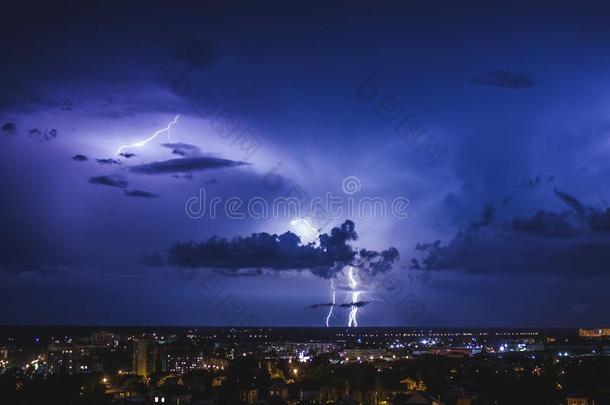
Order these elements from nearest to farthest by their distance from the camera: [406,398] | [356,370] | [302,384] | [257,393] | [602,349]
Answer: [406,398] < [257,393] < [302,384] < [356,370] < [602,349]

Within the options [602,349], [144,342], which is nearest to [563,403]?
[144,342]

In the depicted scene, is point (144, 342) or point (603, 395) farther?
point (144, 342)

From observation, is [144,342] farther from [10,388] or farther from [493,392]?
[493,392]

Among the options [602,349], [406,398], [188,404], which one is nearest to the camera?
[406,398]

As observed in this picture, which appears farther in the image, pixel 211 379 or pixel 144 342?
pixel 144 342

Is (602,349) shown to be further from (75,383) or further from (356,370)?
(75,383)

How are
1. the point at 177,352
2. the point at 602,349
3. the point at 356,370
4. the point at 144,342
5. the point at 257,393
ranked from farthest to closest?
the point at 602,349 → the point at 177,352 → the point at 144,342 → the point at 356,370 → the point at 257,393

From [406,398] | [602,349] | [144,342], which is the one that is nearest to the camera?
[406,398]

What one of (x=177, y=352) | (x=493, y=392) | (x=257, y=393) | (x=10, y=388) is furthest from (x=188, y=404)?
(x=177, y=352)
